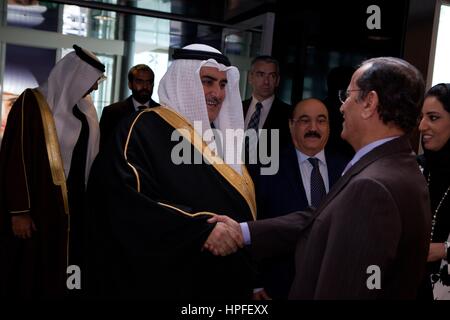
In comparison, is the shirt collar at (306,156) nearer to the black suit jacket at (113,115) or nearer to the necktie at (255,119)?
the necktie at (255,119)

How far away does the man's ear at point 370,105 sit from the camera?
162 centimetres

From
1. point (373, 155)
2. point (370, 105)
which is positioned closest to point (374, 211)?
point (373, 155)

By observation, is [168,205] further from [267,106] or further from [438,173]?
[267,106]

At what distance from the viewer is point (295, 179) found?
2885mm

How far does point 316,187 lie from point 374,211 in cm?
146

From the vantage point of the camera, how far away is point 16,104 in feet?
11.8

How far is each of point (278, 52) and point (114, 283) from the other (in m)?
3.64

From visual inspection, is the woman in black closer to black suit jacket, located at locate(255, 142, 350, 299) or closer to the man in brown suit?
black suit jacket, located at locate(255, 142, 350, 299)

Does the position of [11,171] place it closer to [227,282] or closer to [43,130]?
[43,130]

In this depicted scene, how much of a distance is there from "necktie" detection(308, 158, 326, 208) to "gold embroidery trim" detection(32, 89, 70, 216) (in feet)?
5.04

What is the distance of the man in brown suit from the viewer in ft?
4.83

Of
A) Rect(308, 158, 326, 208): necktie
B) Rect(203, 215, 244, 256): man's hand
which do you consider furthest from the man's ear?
Rect(308, 158, 326, 208): necktie
